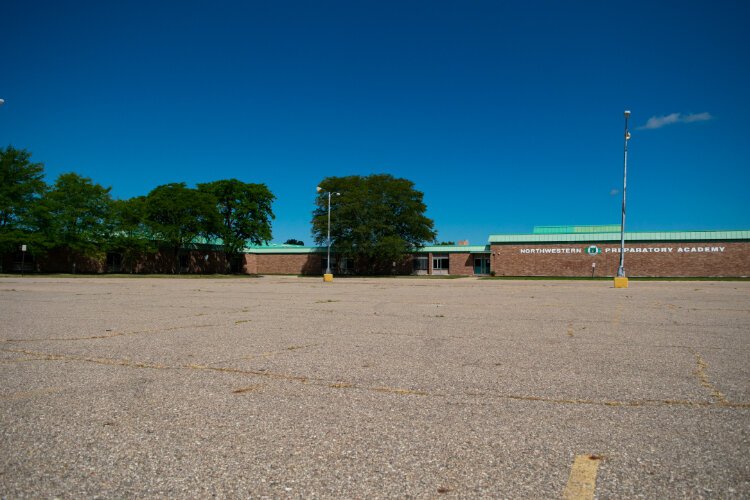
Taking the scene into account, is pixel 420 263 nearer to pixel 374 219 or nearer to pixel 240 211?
pixel 374 219

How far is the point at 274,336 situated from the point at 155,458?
16.4ft

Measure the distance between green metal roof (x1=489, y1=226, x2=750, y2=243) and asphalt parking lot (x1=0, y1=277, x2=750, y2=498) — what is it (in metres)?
51.6

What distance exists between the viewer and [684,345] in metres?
7.17

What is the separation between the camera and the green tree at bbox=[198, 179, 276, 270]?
6306cm

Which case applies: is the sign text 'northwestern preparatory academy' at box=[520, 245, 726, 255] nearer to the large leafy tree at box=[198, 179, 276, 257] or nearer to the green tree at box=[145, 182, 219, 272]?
the large leafy tree at box=[198, 179, 276, 257]

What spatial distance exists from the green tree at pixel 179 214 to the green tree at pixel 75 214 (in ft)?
16.4

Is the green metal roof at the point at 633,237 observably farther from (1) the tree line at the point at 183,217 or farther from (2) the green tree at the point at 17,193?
(2) the green tree at the point at 17,193

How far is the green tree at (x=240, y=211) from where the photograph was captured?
63062 millimetres

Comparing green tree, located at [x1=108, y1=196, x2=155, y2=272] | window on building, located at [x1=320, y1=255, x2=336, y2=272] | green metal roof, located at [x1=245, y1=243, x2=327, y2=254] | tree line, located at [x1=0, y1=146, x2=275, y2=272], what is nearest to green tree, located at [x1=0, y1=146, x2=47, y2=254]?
tree line, located at [x1=0, y1=146, x2=275, y2=272]

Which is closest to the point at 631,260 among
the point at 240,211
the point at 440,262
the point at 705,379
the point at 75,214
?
the point at 440,262

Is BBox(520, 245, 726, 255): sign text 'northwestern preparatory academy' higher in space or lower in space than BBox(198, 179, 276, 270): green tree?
lower

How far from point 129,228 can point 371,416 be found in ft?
199

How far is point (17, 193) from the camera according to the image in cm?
5134

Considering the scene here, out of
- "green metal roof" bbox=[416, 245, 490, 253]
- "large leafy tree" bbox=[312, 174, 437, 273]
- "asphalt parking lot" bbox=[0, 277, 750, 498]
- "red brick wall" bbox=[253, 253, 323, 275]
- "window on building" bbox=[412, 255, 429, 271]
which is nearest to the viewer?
"asphalt parking lot" bbox=[0, 277, 750, 498]
